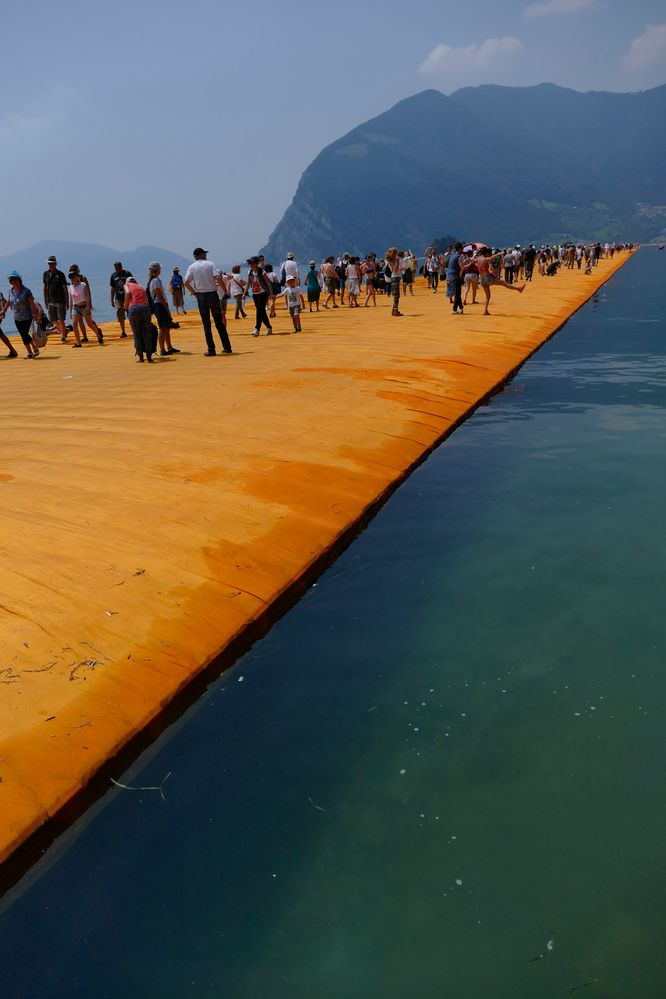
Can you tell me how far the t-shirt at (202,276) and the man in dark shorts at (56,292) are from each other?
198 inches

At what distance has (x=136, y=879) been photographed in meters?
2.55

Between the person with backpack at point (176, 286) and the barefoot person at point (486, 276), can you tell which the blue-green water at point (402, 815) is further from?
the person with backpack at point (176, 286)

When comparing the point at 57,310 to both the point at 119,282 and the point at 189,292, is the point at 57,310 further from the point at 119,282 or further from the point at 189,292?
the point at 189,292

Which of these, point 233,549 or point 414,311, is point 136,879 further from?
point 414,311

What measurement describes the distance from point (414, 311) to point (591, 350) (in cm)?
702

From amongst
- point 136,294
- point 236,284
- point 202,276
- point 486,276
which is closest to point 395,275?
point 486,276

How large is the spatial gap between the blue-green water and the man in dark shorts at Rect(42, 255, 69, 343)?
1357 centimetres

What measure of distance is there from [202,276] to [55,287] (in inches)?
255

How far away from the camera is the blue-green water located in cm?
221

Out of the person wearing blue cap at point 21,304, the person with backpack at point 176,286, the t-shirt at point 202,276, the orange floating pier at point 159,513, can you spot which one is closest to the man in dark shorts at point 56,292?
the person wearing blue cap at point 21,304

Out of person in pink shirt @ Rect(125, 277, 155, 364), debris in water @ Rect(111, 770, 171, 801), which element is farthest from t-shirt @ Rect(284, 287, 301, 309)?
debris in water @ Rect(111, 770, 171, 801)

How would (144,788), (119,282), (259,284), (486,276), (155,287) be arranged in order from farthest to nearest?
(486,276) < (119,282) < (259,284) < (155,287) < (144,788)

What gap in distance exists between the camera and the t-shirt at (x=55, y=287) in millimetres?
15394

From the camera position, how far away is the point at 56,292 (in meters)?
16.2
